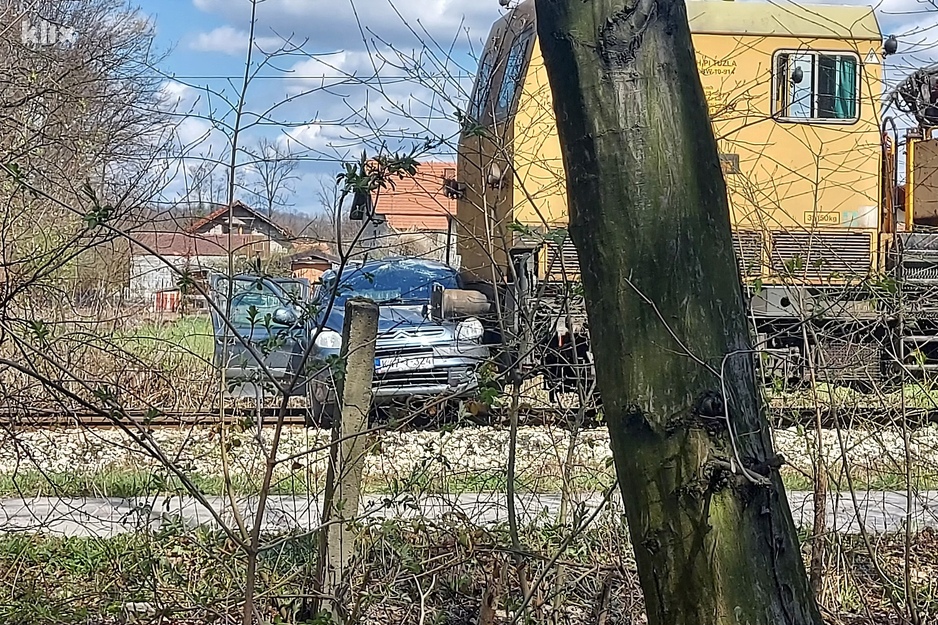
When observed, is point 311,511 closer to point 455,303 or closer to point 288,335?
point 288,335

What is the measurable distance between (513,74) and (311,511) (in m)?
3.68

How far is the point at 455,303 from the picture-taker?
749cm

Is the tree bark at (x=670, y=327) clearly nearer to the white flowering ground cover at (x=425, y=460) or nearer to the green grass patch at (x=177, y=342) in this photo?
the white flowering ground cover at (x=425, y=460)

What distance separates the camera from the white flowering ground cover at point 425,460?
450 centimetres

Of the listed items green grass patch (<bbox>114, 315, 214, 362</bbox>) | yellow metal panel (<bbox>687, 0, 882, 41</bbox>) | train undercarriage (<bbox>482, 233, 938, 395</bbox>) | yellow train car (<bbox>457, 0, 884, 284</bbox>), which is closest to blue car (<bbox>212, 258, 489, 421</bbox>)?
train undercarriage (<bbox>482, 233, 938, 395</bbox>)

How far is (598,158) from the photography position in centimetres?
220

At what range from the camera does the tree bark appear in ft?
6.89

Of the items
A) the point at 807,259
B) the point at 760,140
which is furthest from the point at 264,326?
the point at 760,140

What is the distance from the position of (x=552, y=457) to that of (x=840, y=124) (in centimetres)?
566

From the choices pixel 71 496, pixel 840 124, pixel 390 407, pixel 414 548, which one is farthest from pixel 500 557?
pixel 840 124

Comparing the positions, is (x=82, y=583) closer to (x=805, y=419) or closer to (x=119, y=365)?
(x=119, y=365)

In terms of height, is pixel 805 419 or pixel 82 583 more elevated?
pixel 805 419

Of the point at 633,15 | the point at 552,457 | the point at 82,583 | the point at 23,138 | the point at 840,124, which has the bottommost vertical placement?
the point at 82,583

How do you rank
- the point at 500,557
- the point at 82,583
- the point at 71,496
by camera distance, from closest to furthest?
the point at 500,557, the point at 82,583, the point at 71,496
